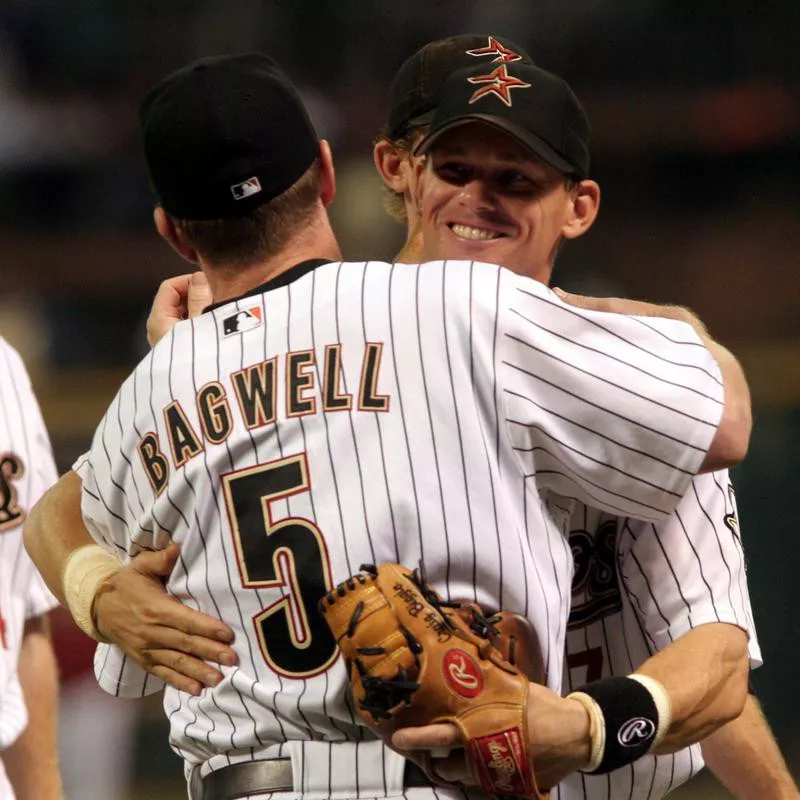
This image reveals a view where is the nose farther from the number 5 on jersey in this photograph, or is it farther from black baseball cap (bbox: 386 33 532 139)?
the number 5 on jersey

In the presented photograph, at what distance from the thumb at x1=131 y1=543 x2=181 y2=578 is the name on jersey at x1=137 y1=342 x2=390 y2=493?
86 mm

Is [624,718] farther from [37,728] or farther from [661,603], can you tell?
[37,728]

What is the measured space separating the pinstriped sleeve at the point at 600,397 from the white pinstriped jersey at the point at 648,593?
23 cm

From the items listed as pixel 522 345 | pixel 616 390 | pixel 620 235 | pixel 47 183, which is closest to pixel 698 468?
pixel 616 390

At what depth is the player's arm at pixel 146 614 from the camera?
5.96 ft

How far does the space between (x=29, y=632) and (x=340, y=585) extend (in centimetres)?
179

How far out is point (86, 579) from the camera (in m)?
2.05

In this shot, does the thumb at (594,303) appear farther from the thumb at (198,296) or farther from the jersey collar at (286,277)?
the thumb at (198,296)

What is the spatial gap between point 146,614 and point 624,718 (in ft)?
2.09

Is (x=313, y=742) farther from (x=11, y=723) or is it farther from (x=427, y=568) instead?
(x=11, y=723)

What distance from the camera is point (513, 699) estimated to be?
158 centimetres

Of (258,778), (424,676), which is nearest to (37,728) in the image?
(258,778)

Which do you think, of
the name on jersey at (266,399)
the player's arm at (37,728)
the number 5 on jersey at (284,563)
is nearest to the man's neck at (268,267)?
the name on jersey at (266,399)

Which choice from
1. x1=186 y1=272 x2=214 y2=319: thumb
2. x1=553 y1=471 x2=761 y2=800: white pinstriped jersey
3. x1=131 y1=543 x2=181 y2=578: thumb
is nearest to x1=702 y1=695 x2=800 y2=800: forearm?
x1=553 y1=471 x2=761 y2=800: white pinstriped jersey
